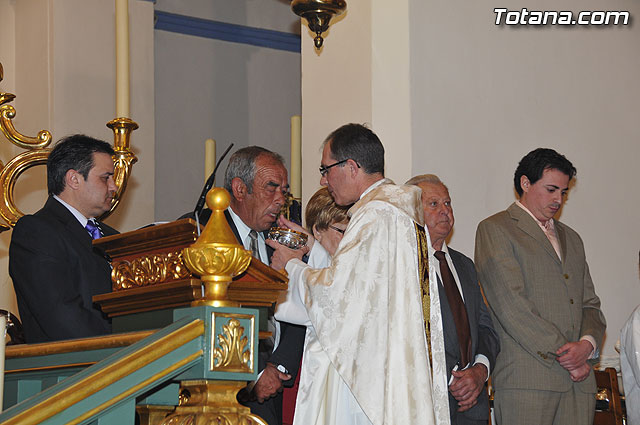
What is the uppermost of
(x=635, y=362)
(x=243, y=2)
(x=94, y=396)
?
(x=243, y=2)

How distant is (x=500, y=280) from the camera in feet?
14.4

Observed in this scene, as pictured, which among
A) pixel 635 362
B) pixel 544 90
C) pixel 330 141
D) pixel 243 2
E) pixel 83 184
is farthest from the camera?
pixel 243 2

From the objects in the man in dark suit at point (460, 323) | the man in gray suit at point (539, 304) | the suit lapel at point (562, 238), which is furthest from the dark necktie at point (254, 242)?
the suit lapel at point (562, 238)

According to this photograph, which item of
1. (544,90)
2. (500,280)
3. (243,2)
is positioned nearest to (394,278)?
(500,280)

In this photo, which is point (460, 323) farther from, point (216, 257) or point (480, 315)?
point (216, 257)

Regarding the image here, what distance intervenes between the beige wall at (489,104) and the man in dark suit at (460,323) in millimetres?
455

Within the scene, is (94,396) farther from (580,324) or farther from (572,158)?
(572,158)

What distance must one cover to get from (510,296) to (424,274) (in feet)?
2.80

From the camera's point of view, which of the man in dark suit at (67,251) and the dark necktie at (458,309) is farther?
the dark necktie at (458,309)

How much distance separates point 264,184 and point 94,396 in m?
2.35

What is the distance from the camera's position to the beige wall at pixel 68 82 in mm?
6824

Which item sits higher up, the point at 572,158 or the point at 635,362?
the point at 572,158

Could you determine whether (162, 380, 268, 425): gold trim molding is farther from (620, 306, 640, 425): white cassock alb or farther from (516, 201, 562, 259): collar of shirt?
(620, 306, 640, 425): white cassock alb

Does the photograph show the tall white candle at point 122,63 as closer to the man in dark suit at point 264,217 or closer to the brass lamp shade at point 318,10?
the man in dark suit at point 264,217
